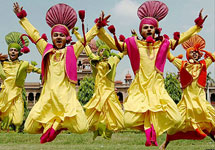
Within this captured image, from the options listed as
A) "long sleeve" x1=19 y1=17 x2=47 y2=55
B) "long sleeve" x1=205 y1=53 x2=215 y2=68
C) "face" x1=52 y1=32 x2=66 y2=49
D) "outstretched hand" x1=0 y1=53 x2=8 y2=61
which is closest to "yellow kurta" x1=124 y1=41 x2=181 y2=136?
"face" x1=52 y1=32 x2=66 y2=49

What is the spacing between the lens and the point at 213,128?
8.66 metres

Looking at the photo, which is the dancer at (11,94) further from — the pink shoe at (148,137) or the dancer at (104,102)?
the pink shoe at (148,137)

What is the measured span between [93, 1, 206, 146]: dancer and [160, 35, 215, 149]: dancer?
79.4 inches

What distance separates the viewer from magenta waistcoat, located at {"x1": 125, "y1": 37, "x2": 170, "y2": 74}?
21.3ft

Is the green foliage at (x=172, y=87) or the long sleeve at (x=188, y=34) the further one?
the green foliage at (x=172, y=87)

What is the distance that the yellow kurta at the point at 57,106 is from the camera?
6.20 m

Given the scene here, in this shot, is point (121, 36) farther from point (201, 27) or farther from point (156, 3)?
point (201, 27)

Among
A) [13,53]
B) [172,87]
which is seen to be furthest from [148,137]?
[172,87]

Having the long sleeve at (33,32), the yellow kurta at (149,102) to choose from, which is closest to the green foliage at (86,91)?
the long sleeve at (33,32)

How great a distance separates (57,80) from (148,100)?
1.70m

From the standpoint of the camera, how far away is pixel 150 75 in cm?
644

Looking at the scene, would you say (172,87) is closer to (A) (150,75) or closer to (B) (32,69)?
(B) (32,69)

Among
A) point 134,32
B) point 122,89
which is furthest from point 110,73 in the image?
point 122,89

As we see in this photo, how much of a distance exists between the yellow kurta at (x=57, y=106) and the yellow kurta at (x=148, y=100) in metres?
0.87
